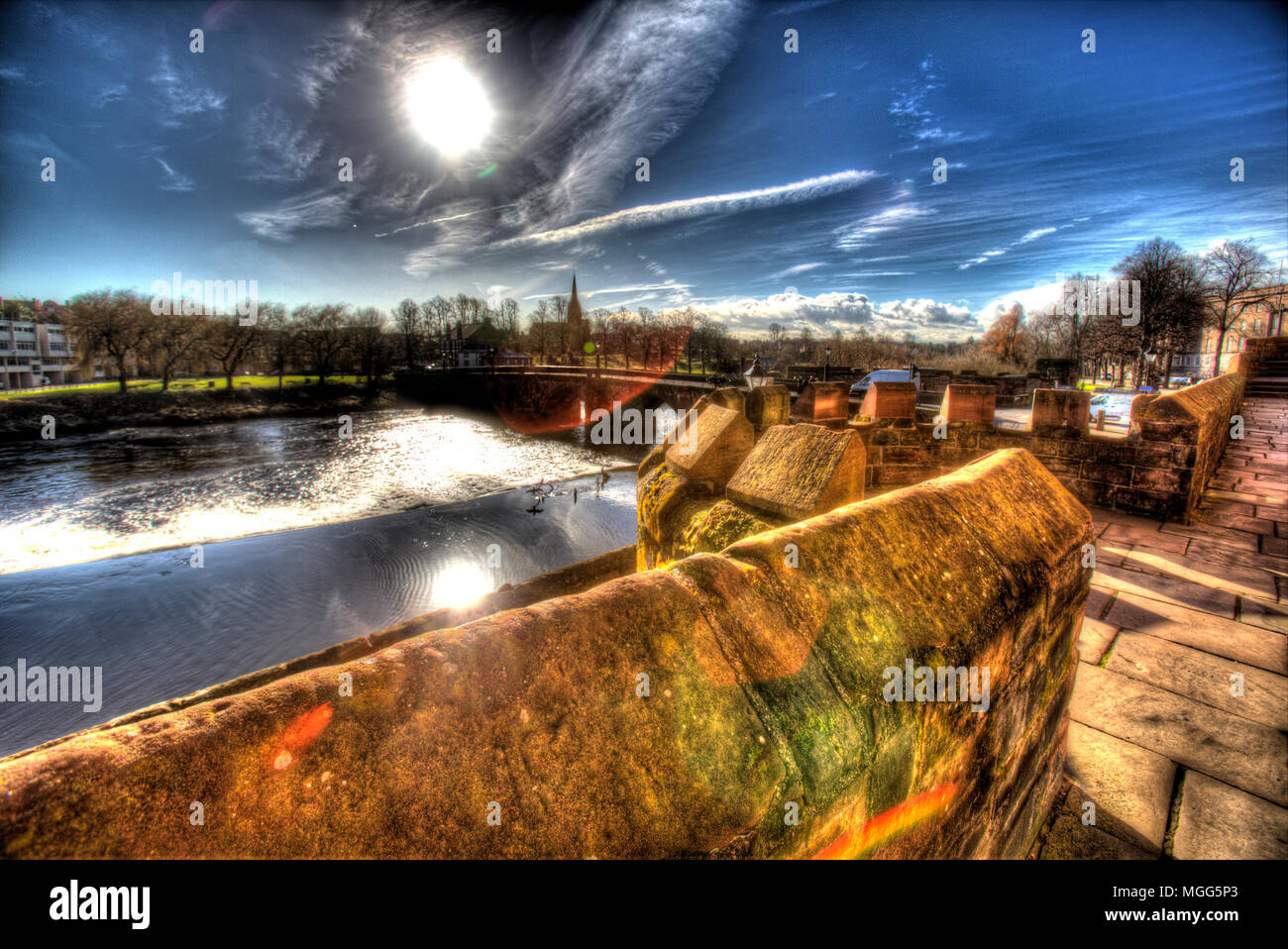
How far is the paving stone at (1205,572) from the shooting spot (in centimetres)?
504

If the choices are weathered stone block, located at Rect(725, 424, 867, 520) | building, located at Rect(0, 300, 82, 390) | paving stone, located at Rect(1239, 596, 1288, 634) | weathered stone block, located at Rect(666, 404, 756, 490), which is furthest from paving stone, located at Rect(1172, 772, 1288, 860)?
building, located at Rect(0, 300, 82, 390)

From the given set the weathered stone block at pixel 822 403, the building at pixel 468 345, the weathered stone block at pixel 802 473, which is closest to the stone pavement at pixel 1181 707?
the weathered stone block at pixel 802 473

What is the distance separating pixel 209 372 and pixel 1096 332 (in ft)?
337

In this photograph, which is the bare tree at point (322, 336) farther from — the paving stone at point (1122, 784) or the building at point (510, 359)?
the paving stone at point (1122, 784)

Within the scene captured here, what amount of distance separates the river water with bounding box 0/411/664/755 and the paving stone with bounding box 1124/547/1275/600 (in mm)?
16284

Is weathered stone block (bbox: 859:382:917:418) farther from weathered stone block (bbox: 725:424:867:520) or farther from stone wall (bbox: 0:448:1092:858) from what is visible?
stone wall (bbox: 0:448:1092:858)

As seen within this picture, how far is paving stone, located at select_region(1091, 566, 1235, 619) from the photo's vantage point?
15.5 feet

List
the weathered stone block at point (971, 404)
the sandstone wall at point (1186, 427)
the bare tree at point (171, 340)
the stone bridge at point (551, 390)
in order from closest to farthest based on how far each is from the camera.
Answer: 1. the sandstone wall at point (1186, 427)
2. the weathered stone block at point (971, 404)
3. the stone bridge at point (551, 390)
4. the bare tree at point (171, 340)

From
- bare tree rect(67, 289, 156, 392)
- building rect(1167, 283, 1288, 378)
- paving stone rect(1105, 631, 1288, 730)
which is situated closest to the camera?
paving stone rect(1105, 631, 1288, 730)

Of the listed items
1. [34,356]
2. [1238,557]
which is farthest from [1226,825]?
[34,356]

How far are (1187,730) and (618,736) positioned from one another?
4287 mm

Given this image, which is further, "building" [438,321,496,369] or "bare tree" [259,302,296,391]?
"building" [438,321,496,369]

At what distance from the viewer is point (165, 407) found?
53.8 metres

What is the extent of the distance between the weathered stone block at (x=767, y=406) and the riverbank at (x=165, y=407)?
63553 mm
